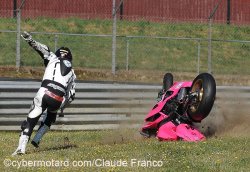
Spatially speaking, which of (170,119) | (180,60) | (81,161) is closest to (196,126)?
(170,119)

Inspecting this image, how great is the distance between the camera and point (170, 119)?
1198 cm

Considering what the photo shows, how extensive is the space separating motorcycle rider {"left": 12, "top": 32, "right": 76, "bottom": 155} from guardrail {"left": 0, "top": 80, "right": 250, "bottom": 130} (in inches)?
126

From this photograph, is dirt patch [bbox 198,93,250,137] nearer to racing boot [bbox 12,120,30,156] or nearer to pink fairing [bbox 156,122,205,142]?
pink fairing [bbox 156,122,205,142]

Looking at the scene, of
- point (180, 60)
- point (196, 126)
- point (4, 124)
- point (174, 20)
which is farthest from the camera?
point (174, 20)

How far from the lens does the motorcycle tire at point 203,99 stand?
11352 mm

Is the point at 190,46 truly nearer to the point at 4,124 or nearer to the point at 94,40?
the point at 94,40

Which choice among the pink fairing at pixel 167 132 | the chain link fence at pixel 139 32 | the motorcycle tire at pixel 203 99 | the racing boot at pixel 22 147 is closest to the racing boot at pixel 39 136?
the racing boot at pixel 22 147

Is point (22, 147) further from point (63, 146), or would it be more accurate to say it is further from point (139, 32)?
point (139, 32)

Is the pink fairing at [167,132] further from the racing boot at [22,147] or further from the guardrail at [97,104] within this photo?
the guardrail at [97,104]

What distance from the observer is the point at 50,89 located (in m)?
10.9

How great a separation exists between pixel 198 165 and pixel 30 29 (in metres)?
19.8

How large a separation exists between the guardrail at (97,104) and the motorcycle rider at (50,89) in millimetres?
3207

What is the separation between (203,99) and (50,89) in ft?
7.82

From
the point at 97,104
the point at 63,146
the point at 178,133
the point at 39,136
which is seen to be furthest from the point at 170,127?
the point at 97,104
